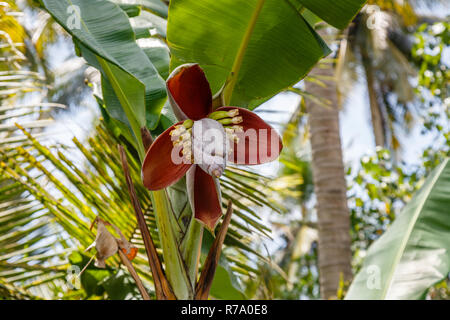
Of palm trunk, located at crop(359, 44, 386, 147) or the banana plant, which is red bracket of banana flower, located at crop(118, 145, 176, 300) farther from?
palm trunk, located at crop(359, 44, 386, 147)

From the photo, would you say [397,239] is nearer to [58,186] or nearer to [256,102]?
[256,102]

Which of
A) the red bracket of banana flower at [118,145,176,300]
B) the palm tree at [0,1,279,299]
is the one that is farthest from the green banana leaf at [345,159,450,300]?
the red bracket of banana flower at [118,145,176,300]

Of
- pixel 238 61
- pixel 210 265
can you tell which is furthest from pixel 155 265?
pixel 238 61

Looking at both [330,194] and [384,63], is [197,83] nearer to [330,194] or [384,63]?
[330,194]

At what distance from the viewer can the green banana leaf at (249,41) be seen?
4.31 ft

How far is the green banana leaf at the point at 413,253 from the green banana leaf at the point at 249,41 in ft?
2.33

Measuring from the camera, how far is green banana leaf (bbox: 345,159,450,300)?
1.46 meters

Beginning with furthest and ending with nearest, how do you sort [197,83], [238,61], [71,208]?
[71,208]
[238,61]
[197,83]

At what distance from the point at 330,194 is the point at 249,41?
259 cm

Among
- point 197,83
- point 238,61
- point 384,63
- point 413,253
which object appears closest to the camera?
point 197,83

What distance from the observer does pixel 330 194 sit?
376 centimetres

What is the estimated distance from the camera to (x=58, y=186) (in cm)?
204

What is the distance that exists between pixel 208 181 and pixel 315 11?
536mm
